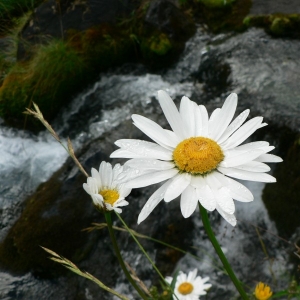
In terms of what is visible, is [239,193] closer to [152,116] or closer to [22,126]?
[152,116]

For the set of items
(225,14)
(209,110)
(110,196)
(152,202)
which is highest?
(152,202)

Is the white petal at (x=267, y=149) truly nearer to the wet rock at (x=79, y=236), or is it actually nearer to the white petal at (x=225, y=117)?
the white petal at (x=225, y=117)

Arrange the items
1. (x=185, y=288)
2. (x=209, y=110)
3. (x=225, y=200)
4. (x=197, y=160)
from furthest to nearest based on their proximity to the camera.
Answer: (x=209, y=110) → (x=185, y=288) → (x=197, y=160) → (x=225, y=200)

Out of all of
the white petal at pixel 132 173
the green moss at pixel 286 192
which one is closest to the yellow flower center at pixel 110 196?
the white petal at pixel 132 173

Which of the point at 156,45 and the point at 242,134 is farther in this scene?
the point at 156,45

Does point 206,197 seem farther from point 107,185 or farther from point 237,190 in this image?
point 107,185

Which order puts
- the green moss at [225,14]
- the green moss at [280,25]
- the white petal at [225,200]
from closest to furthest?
1. the white petal at [225,200]
2. the green moss at [280,25]
3. the green moss at [225,14]

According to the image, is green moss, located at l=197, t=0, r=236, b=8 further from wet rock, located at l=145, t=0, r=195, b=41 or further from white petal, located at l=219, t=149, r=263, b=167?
white petal, located at l=219, t=149, r=263, b=167

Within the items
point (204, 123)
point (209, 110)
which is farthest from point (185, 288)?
point (209, 110)
